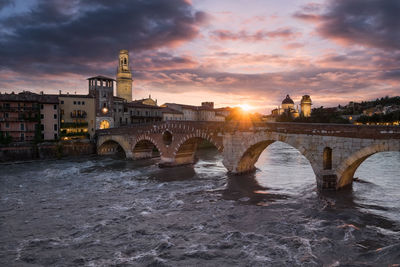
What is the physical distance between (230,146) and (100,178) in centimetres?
1446

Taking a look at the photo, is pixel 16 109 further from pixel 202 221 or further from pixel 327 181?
pixel 327 181

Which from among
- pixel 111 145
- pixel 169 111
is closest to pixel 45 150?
pixel 111 145

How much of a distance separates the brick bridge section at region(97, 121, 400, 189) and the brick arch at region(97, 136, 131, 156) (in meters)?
0.24

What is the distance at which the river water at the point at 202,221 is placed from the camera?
13.6 m

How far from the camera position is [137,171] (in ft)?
120

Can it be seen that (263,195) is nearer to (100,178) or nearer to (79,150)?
(100,178)

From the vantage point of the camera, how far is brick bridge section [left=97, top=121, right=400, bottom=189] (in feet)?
64.1

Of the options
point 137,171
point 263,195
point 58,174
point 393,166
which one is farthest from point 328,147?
point 58,174

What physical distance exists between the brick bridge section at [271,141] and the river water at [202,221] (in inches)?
72.3

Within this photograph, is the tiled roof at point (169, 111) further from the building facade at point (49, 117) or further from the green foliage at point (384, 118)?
the green foliage at point (384, 118)

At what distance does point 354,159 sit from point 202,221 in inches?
434

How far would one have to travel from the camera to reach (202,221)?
59.0 feet

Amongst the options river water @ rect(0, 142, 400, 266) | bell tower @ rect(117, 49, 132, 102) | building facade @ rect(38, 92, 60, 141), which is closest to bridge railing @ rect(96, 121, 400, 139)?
river water @ rect(0, 142, 400, 266)

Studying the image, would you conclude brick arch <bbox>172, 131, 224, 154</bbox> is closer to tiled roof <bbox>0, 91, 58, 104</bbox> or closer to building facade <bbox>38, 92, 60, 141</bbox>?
building facade <bbox>38, 92, 60, 141</bbox>
